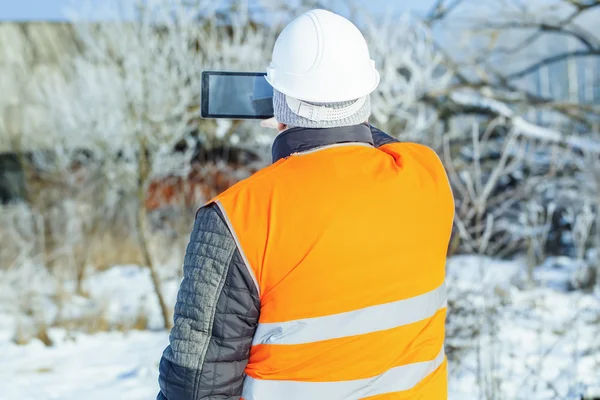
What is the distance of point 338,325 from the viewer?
4.42 ft

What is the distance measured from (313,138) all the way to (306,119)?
0.05m

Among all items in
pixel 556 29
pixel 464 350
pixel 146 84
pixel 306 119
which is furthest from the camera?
pixel 556 29

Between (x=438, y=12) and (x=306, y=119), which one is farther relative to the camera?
(x=438, y=12)

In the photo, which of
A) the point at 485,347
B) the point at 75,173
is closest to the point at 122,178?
the point at 75,173

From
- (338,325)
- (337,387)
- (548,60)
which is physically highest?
(338,325)

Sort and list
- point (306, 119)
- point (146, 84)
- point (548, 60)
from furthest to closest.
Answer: point (548, 60), point (146, 84), point (306, 119)

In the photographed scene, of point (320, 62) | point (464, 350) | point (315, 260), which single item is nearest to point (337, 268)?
point (315, 260)

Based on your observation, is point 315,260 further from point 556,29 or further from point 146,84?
point 556,29

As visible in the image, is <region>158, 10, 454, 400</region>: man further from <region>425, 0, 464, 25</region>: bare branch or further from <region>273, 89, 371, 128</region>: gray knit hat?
<region>425, 0, 464, 25</region>: bare branch

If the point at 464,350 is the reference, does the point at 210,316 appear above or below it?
above

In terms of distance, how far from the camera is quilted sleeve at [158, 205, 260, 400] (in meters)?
1.32

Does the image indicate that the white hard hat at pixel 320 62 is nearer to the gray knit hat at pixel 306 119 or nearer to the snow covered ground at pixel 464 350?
the gray knit hat at pixel 306 119

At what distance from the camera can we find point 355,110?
1.44m

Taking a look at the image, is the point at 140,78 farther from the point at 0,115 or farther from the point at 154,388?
the point at 0,115
